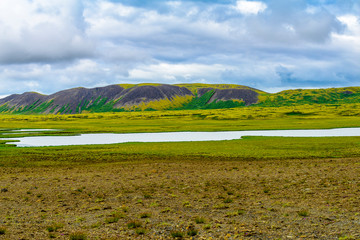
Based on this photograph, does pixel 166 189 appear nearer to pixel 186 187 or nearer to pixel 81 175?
pixel 186 187

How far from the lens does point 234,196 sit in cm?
2058

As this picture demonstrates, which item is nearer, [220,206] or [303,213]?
[303,213]

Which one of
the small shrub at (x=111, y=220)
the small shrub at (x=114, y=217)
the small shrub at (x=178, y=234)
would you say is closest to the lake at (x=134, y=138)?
the small shrub at (x=114, y=217)

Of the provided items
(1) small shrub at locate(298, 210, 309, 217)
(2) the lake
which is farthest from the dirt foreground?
(2) the lake

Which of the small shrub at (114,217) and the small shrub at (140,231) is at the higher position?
the small shrub at (140,231)

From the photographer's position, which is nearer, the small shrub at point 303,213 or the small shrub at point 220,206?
the small shrub at point 303,213

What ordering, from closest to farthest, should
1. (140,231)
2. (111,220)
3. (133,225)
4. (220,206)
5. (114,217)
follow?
(140,231)
(133,225)
(111,220)
(114,217)
(220,206)

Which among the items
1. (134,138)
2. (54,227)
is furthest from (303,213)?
(134,138)

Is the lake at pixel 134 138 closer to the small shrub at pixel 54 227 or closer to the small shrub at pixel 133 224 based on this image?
the small shrub at pixel 54 227

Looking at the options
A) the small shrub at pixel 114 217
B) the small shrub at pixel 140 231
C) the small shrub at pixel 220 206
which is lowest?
the small shrub at pixel 220 206

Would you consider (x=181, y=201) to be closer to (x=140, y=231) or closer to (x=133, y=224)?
(x=133, y=224)

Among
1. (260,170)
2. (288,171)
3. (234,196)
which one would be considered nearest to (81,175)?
(234,196)

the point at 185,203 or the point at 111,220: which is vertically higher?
the point at 111,220

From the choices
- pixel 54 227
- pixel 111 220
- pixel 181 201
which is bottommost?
pixel 181 201
